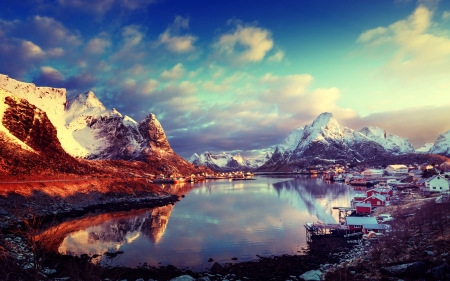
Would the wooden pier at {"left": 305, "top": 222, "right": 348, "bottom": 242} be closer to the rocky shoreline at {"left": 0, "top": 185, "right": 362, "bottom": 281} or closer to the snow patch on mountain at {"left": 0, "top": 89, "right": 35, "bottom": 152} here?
the rocky shoreline at {"left": 0, "top": 185, "right": 362, "bottom": 281}

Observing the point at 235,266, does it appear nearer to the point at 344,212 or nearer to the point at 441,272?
the point at 441,272

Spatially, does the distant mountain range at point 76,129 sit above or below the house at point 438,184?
above

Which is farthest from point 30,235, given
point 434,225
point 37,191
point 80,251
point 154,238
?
point 37,191

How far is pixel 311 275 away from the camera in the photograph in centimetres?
2005

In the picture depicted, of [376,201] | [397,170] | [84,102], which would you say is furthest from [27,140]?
[397,170]

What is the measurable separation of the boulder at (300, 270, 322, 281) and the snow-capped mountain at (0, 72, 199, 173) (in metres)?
140

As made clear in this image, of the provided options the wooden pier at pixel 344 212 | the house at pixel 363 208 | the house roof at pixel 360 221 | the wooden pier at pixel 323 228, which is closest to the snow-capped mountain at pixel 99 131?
the wooden pier at pixel 344 212

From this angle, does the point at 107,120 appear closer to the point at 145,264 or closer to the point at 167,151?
the point at 167,151

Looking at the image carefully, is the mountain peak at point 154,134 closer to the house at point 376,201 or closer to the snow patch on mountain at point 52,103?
the snow patch on mountain at point 52,103

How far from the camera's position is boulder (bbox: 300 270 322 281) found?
19.5 meters

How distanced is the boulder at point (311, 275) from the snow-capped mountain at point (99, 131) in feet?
458

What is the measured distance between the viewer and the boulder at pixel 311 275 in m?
19.5

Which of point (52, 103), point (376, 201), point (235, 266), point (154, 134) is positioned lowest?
point (235, 266)

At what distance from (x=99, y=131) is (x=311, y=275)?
175273mm
